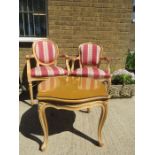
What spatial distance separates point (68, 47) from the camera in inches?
219

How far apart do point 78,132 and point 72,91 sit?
811mm

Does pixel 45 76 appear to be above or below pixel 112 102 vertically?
above

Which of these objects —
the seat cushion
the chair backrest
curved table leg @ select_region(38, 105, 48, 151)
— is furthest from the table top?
the chair backrest

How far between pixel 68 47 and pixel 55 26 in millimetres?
549

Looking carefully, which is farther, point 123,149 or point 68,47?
point 68,47

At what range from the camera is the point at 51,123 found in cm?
379

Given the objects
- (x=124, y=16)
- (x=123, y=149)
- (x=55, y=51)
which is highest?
(x=124, y=16)

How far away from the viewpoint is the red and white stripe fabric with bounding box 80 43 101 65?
5.08m

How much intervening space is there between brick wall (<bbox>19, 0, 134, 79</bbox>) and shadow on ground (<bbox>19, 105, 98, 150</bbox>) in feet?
5.58

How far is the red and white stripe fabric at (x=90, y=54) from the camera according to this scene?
508 centimetres

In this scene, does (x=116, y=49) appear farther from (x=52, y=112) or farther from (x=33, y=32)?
(x=52, y=112)

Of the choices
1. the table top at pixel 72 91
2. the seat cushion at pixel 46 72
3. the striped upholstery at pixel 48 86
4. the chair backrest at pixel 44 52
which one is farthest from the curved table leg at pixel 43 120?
the chair backrest at pixel 44 52

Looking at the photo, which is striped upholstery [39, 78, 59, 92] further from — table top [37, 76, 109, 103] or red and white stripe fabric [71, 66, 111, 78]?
red and white stripe fabric [71, 66, 111, 78]

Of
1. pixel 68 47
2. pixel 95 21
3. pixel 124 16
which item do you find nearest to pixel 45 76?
pixel 68 47
